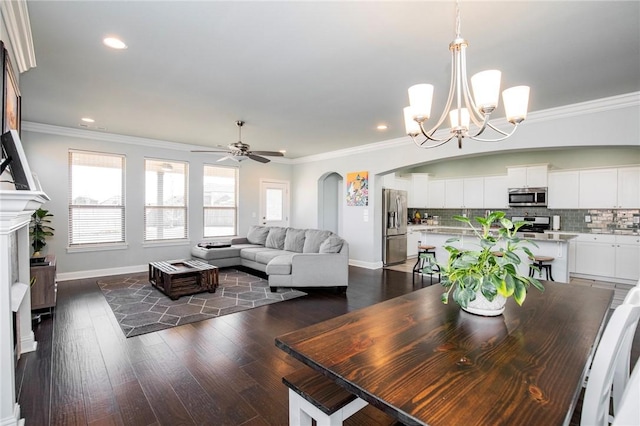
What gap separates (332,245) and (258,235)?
2.52 m

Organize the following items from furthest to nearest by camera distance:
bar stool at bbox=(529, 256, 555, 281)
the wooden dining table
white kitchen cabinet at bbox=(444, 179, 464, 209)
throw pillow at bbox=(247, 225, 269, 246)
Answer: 1. white kitchen cabinet at bbox=(444, 179, 464, 209)
2. throw pillow at bbox=(247, 225, 269, 246)
3. bar stool at bbox=(529, 256, 555, 281)
4. the wooden dining table

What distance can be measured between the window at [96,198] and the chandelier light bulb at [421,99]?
5937 millimetres

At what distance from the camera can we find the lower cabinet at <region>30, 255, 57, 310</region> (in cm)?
349

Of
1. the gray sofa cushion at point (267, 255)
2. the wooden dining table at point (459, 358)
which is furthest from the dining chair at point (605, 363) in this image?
the gray sofa cushion at point (267, 255)

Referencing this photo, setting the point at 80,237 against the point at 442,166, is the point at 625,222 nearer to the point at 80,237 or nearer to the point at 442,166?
the point at 442,166

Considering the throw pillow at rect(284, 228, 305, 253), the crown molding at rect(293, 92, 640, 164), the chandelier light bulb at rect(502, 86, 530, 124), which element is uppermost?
the crown molding at rect(293, 92, 640, 164)

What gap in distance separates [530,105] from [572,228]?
3855mm

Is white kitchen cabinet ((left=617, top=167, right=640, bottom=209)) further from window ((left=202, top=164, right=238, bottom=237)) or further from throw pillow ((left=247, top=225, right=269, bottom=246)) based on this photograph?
window ((left=202, top=164, right=238, bottom=237))

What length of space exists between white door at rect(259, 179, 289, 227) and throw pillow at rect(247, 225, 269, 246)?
1.08 meters

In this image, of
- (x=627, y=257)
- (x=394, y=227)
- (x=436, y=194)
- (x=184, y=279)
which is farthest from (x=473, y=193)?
(x=184, y=279)

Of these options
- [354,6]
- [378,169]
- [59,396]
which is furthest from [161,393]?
[378,169]

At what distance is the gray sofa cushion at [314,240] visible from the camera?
17.1ft

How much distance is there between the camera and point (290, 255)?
5195mm

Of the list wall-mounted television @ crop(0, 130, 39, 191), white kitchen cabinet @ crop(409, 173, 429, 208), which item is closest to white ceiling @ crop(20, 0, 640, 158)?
wall-mounted television @ crop(0, 130, 39, 191)
